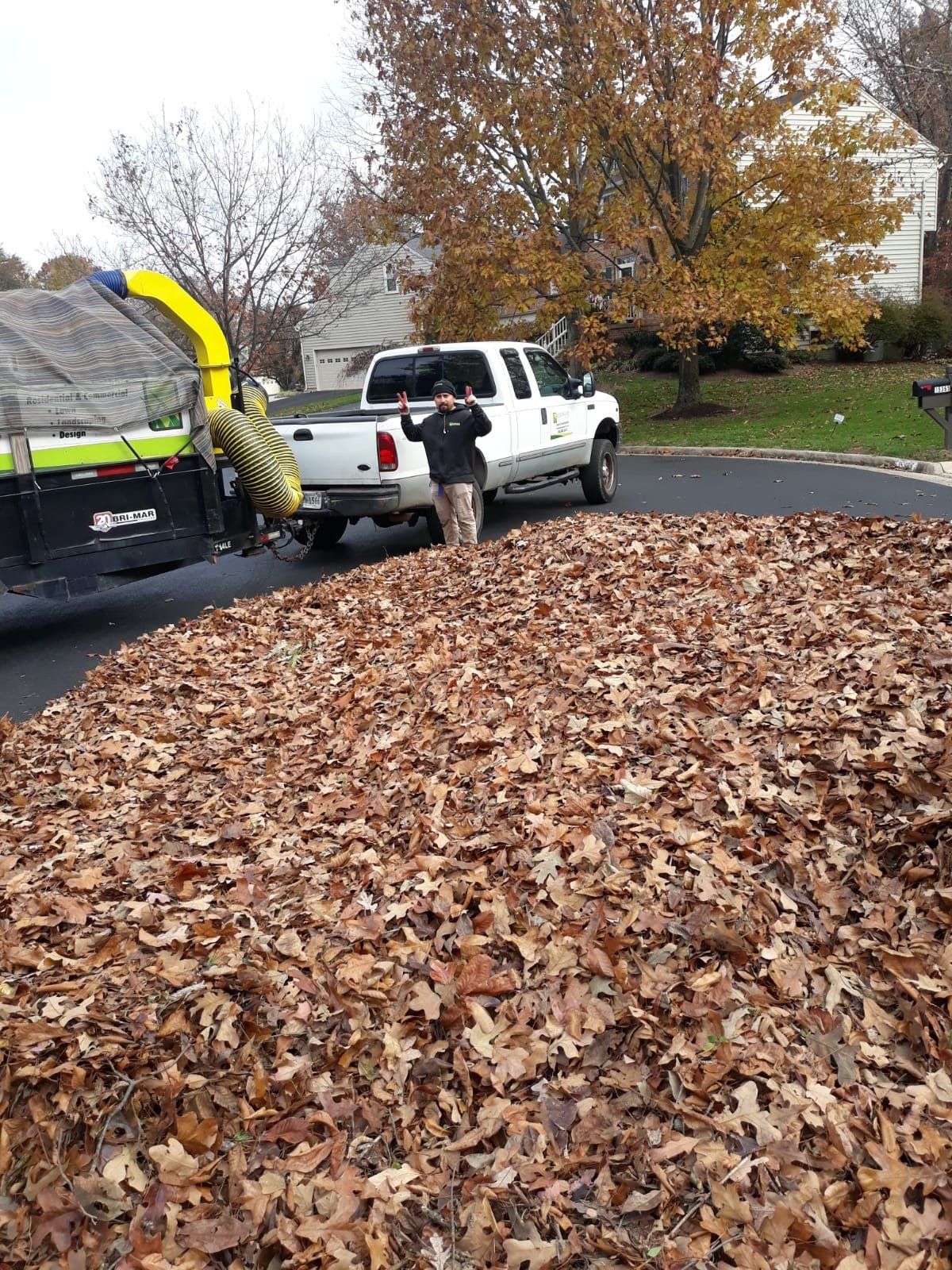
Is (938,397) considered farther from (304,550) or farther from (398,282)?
(398,282)

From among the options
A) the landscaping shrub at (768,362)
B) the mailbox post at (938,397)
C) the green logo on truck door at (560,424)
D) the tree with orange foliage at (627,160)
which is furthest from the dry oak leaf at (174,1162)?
the landscaping shrub at (768,362)

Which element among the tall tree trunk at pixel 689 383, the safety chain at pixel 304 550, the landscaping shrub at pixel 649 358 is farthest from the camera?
the landscaping shrub at pixel 649 358

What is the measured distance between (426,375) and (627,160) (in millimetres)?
12807

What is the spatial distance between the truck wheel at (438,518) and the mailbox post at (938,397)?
673 cm

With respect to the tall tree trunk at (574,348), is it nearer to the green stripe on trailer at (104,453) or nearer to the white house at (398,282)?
the white house at (398,282)

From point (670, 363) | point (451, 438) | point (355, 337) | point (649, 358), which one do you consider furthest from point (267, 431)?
point (355, 337)

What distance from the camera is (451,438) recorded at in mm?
9734

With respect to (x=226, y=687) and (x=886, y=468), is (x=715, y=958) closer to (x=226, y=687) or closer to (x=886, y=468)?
(x=226, y=687)

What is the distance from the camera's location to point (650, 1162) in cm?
282

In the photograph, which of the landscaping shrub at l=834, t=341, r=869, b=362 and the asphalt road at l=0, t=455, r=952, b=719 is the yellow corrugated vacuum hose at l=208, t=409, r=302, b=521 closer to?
the asphalt road at l=0, t=455, r=952, b=719

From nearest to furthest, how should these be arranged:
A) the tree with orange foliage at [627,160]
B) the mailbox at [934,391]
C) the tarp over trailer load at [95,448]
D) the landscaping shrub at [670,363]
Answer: the tarp over trailer load at [95,448] < the mailbox at [934,391] < the tree with orange foliage at [627,160] < the landscaping shrub at [670,363]

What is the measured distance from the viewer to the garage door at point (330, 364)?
49.9 meters

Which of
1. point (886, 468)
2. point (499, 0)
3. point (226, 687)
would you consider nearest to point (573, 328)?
point (499, 0)

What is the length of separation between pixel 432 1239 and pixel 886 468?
551 inches
